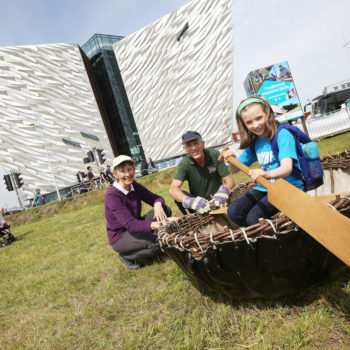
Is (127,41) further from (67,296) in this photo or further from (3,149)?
(67,296)

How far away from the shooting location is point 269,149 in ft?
7.02

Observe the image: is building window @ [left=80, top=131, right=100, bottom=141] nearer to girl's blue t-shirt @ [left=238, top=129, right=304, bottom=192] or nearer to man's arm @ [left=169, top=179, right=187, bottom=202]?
man's arm @ [left=169, top=179, right=187, bottom=202]

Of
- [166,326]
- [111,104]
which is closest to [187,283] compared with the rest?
[166,326]

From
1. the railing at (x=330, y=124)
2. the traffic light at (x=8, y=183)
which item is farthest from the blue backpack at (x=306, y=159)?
the traffic light at (x=8, y=183)

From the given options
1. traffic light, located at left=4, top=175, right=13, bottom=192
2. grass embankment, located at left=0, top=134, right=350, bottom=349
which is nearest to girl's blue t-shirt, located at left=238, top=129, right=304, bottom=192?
grass embankment, located at left=0, top=134, right=350, bottom=349

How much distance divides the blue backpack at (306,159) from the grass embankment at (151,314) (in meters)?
0.78

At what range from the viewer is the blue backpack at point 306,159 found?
79.7 inches

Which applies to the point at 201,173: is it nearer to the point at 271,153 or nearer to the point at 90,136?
the point at 271,153

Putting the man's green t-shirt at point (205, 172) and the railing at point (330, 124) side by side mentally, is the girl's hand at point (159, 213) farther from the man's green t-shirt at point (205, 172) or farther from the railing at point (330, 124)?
the railing at point (330, 124)

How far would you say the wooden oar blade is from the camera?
3.57 feet

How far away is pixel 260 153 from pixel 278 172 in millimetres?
440

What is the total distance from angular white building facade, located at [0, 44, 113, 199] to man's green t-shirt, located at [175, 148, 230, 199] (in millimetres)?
26071

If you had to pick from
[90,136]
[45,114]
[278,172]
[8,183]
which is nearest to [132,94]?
[90,136]

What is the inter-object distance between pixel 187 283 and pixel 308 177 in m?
1.36
